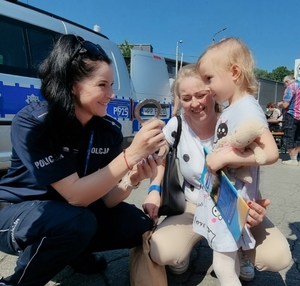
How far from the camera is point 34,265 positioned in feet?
4.29

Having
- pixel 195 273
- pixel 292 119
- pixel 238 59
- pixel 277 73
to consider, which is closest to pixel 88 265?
pixel 195 273

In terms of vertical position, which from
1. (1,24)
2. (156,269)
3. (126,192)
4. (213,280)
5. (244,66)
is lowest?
(213,280)

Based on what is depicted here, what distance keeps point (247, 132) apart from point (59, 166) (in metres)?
0.80

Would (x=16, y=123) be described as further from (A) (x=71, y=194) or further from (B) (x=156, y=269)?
(B) (x=156, y=269)

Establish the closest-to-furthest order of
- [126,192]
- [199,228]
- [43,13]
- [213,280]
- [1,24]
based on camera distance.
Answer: [199,228], [126,192], [213,280], [1,24], [43,13]

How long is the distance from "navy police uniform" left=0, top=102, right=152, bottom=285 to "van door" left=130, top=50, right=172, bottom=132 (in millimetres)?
3249

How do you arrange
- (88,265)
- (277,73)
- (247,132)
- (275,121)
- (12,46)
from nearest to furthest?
(247,132) → (88,265) → (12,46) → (275,121) → (277,73)

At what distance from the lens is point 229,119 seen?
4.61 feet

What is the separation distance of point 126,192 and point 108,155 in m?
0.23

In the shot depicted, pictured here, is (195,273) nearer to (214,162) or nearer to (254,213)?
(254,213)

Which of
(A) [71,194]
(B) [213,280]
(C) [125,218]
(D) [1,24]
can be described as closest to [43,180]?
(A) [71,194]

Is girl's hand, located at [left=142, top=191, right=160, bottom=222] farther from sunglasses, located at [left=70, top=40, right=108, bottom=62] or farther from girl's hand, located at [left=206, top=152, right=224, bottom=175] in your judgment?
sunglasses, located at [left=70, top=40, right=108, bottom=62]

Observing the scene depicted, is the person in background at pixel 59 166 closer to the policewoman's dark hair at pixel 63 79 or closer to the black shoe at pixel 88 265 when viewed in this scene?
the policewoman's dark hair at pixel 63 79

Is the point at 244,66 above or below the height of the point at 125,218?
above
